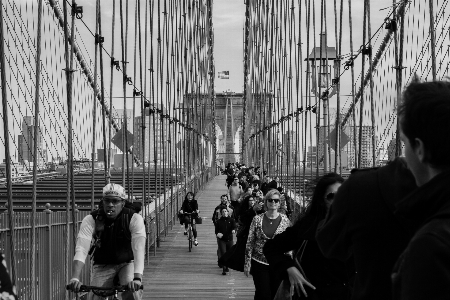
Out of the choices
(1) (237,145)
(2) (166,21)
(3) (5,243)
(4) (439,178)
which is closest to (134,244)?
(3) (5,243)

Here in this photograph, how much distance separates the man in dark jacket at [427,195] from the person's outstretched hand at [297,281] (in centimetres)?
238

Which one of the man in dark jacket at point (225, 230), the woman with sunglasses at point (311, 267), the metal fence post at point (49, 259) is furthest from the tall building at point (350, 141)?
the woman with sunglasses at point (311, 267)

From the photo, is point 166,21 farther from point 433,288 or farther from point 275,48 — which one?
point 433,288

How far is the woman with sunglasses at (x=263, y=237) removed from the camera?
21.4 feet

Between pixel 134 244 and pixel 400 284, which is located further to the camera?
pixel 134 244

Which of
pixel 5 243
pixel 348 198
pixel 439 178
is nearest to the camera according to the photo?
pixel 439 178

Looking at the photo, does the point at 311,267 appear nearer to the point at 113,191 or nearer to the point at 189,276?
the point at 113,191

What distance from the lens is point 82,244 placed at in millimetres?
4820

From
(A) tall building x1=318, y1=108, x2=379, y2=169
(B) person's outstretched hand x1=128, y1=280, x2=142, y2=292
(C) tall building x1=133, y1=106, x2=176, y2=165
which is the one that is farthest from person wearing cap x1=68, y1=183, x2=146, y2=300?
(C) tall building x1=133, y1=106, x2=176, y2=165

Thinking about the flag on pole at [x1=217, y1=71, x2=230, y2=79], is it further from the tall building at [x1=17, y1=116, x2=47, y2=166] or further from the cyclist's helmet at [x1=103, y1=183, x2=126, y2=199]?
the cyclist's helmet at [x1=103, y1=183, x2=126, y2=199]

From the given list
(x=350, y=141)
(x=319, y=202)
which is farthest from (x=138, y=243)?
(x=350, y=141)

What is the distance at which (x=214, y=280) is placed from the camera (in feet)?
37.6

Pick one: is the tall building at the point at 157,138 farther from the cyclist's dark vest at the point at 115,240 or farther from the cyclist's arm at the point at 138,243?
the cyclist's arm at the point at 138,243

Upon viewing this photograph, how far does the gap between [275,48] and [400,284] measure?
29206mm
